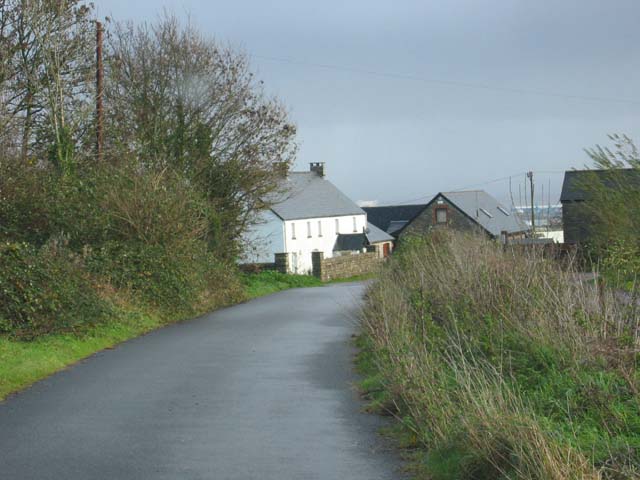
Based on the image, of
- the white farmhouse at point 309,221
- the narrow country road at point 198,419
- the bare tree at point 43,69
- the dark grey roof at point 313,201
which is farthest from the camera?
the dark grey roof at point 313,201

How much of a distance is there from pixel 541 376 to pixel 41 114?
24.4m

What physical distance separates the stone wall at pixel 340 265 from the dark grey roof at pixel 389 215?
4235cm

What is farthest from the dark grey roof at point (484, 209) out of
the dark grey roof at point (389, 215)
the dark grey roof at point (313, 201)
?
the dark grey roof at point (389, 215)

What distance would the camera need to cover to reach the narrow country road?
344 inches

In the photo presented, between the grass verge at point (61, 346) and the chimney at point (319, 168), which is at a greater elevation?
the chimney at point (319, 168)

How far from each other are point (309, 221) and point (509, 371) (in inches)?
2401

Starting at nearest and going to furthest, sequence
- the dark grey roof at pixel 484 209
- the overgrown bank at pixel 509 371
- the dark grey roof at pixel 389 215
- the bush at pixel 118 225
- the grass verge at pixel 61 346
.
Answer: the overgrown bank at pixel 509 371 → the grass verge at pixel 61 346 → the bush at pixel 118 225 → the dark grey roof at pixel 484 209 → the dark grey roof at pixel 389 215

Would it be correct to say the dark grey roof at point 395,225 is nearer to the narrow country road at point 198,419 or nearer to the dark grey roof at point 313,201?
the dark grey roof at point 313,201

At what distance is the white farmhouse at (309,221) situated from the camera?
219ft

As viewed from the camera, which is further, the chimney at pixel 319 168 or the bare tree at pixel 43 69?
the chimney at pixel 319 168

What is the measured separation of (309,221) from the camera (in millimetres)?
71625

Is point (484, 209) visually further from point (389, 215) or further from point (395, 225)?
point (389, 215)

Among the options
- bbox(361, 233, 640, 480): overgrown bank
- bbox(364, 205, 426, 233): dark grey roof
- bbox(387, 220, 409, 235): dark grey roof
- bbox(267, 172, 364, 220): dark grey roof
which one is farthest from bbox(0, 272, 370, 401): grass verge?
bbox(364, 205, 426, 233): dark grey roof

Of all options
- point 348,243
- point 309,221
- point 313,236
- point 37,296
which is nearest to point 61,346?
point 37,296
